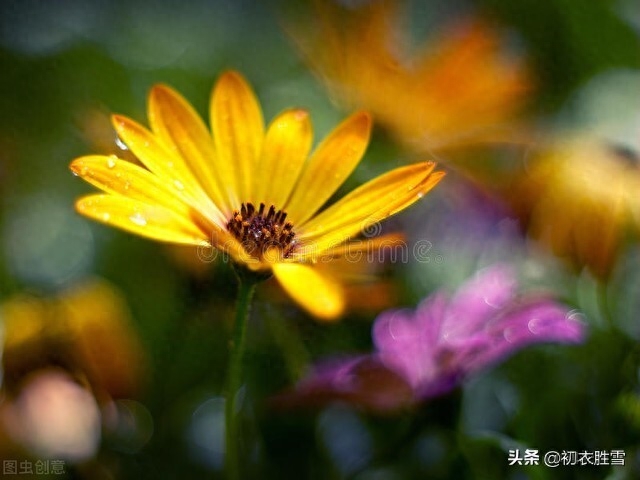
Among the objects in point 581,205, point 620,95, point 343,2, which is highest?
point 343,2

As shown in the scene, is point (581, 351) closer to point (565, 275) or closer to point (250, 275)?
point (565, 275)

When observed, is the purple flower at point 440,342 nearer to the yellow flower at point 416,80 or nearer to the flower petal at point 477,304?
the flower petal at point 477,304

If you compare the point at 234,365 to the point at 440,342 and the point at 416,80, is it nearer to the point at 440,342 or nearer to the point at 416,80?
the point at 440,342

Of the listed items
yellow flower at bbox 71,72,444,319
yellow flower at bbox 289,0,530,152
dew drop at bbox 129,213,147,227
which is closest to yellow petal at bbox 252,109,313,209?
yellow flower at bbox 71,72,444,319

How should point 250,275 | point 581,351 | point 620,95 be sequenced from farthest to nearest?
point 620,95 → point 581,351 → point 250,275

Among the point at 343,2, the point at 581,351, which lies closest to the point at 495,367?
the point at 581,351

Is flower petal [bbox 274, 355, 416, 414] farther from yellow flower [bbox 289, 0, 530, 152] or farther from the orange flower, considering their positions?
yellow flower [bbox 289, 0, 530, 152]

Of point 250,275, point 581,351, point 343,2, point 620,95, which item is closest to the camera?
point 250,275
